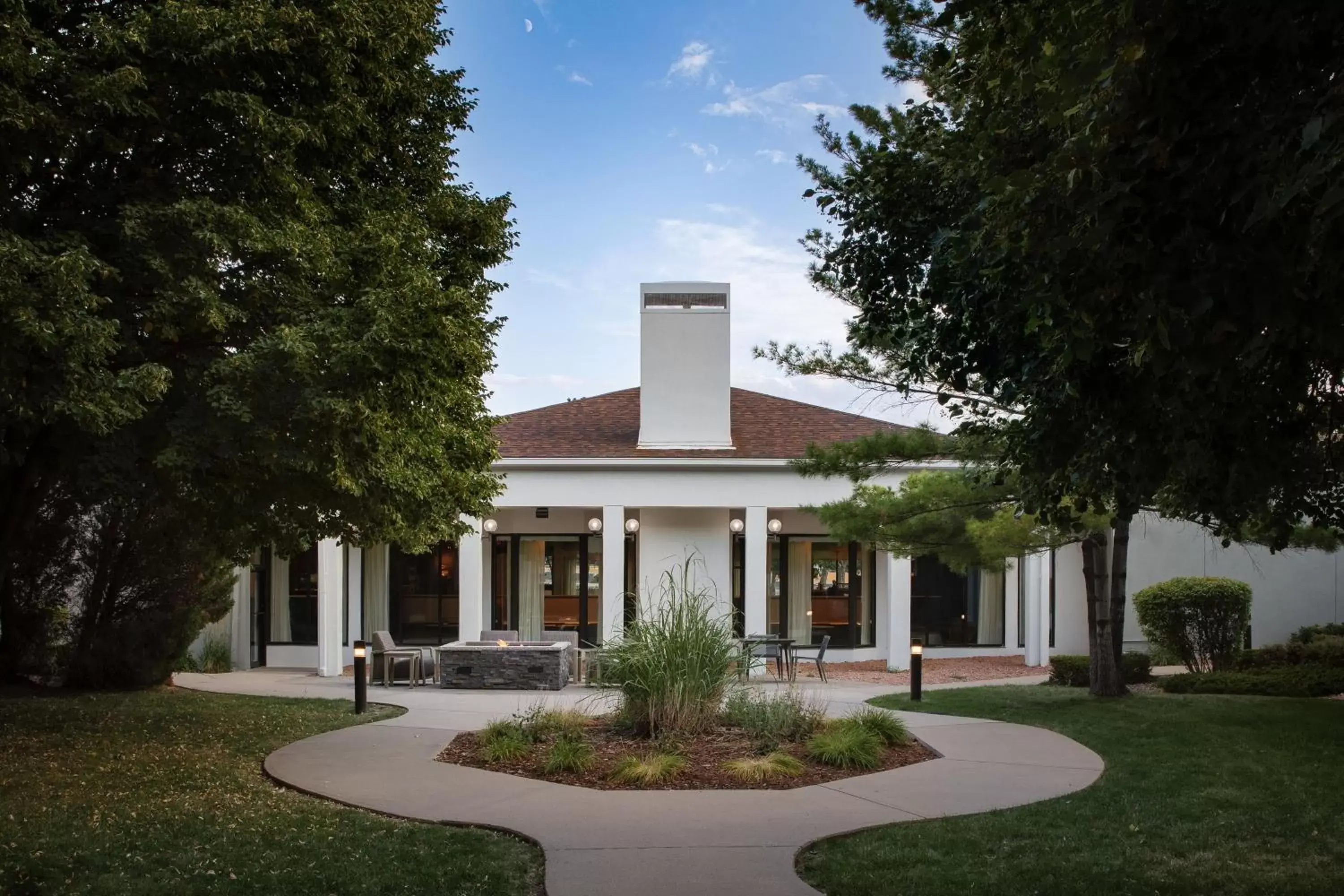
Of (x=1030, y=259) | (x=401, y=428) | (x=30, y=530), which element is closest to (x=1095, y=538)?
(x=401, y=428)

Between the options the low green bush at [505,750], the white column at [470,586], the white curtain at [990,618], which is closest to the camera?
the low green bush at [505,750]

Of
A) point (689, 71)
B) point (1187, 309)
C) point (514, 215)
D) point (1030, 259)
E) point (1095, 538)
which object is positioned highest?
point (689, 71)

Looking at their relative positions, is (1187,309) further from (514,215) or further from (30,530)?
(30,530)

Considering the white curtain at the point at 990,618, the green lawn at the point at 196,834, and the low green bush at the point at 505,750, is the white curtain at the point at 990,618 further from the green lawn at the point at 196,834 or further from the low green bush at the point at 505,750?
the green lawn at the point at 196,834

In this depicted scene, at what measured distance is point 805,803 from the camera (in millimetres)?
8062

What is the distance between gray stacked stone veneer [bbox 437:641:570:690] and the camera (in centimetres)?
1677

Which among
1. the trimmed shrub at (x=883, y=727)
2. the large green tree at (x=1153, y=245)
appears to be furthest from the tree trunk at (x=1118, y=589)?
the large green tree at (x=1153, y=245)

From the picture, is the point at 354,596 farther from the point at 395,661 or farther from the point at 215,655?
the point at 395,661

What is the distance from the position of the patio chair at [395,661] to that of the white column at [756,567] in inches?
209

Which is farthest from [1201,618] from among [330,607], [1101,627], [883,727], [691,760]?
[330,607]

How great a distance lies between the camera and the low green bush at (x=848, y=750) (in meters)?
9.45

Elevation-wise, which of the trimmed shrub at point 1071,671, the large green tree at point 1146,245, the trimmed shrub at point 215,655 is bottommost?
the trimmed shrub at point 215,655

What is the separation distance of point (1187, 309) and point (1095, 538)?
37.8 feet

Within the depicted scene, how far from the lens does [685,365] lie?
66.7ft
